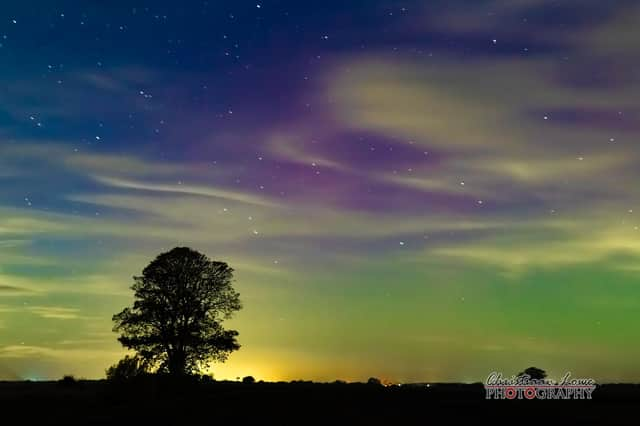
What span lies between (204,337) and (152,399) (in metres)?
11.9

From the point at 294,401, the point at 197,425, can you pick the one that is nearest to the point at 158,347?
the point at 294,401

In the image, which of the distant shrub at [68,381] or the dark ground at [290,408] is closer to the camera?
the dark ground at [290,408]

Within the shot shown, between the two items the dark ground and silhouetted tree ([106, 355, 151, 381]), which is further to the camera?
silhouetted tree ([106, 355, 151, 381])

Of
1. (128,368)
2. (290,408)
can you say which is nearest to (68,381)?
(128,368)

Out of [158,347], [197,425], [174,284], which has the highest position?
[174,284]

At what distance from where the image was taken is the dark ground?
104 ft

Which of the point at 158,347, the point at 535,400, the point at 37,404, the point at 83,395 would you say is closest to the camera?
the point at 535,400

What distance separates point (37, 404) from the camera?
40031mm

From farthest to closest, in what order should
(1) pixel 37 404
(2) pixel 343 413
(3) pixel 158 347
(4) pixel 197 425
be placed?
(3) pixel 158 347 → (1) pixel 37 404 → (2) pixel 343 413 → (4) pixel 197 425

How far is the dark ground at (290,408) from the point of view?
1249 inches

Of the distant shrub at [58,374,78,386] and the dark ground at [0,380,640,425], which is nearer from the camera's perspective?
the dark ground at [0,380,640,425]

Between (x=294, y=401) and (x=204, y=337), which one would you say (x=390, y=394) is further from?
(x=204, y=337)

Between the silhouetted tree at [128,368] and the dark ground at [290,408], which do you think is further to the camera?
the silhouetted tree at [128,368]

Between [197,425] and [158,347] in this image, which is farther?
[158,347]
